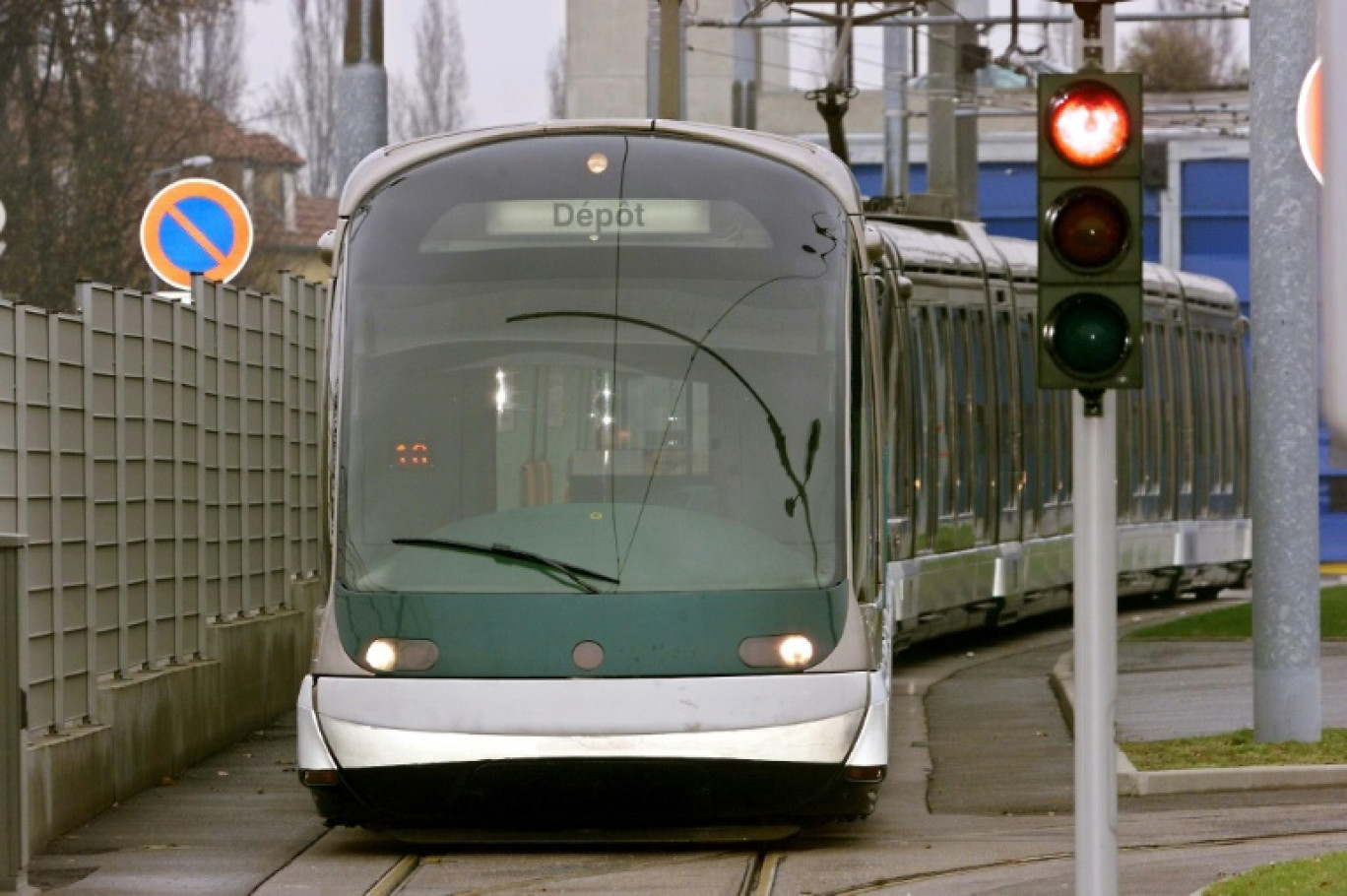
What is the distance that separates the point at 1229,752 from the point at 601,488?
3.83 meters

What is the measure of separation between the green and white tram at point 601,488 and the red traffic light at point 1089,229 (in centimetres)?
330

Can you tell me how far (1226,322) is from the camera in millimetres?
30844

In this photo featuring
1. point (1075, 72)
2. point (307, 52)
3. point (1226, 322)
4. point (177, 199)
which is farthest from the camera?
point (307, 52)

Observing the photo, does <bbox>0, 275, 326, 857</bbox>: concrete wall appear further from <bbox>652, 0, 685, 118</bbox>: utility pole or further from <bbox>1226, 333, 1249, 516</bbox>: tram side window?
<bbox>1226, 333, 1249, 516</bbox>: tram side window

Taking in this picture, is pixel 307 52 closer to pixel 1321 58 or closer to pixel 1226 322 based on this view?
pixel 1226 322

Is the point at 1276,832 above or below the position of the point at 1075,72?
below

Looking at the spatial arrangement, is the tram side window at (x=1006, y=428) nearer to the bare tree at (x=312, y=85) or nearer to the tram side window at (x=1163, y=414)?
the tram side window at (x=1163, y=414)

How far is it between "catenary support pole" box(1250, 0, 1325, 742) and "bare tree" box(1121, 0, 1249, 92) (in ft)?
247

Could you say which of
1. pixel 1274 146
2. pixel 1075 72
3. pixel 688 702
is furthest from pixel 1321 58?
pixel 1274 146

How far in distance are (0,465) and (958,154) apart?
25.1 meters

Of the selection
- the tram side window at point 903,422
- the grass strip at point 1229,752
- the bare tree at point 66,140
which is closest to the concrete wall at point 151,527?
the tram side window at point 903,422

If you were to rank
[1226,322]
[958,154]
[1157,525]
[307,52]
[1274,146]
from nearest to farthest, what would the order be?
1. [1274,146]
2. [1157,525]
3. [1226,322]
4. [958,154]
5. [307,52]

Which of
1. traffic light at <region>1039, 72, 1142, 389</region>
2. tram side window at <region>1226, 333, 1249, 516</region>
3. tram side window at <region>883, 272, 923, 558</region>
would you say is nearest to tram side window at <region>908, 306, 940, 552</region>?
tram side window at <region>883, 272, 923, 558</region>

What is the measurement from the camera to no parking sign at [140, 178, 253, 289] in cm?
1938
